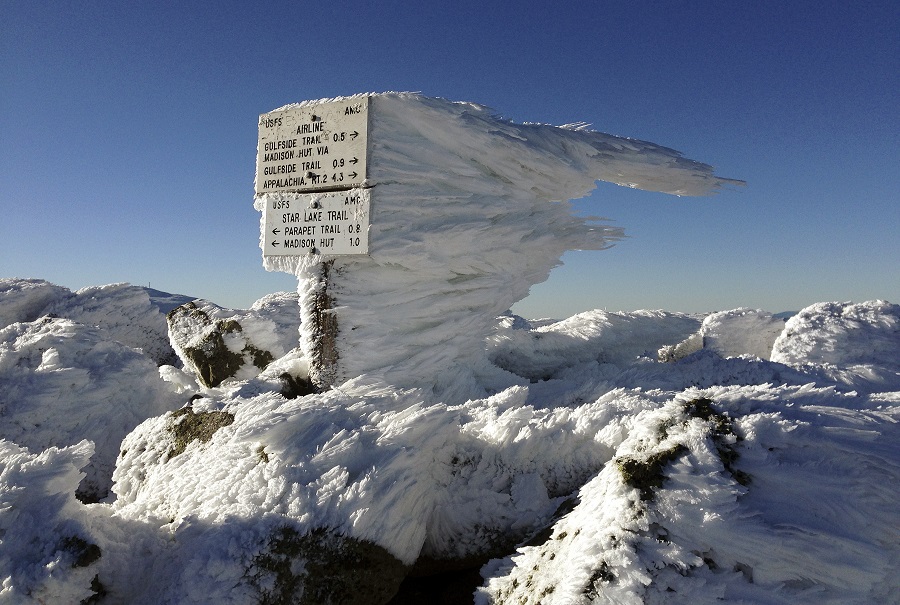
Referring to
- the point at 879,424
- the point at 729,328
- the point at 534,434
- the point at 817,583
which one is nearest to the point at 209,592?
the point at 534,434

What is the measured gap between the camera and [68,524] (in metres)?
2.18

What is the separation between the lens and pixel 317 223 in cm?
403

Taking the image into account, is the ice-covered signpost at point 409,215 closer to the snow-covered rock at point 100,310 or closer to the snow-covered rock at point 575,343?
the snow-covered rock at point 575,343

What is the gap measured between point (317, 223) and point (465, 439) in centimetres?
196

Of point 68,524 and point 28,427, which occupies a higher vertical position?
point 68,524

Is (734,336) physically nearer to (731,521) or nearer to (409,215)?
(409,215)

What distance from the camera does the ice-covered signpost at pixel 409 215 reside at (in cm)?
384

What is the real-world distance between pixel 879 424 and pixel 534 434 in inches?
56.9

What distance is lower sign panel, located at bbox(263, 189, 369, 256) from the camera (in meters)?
3.85

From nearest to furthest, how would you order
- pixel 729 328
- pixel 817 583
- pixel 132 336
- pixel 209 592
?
pixel 817 583, pixel 209 592, pixel 729 328, pixel 132 336

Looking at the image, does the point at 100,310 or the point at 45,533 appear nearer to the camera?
the point at 45,533

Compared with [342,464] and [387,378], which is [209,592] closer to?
[342,464]

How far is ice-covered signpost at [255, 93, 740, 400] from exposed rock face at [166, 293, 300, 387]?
4.10ft

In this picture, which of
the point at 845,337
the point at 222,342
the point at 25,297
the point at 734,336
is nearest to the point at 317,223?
the point at 222,342
